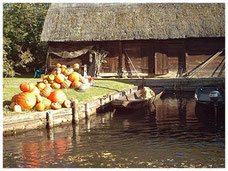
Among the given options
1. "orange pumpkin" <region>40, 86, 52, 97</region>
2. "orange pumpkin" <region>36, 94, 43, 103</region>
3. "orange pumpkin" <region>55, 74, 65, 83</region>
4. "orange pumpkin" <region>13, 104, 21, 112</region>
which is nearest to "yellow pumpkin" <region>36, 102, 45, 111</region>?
"orange pumpkin" <region>36, 94, 43, 103</region>

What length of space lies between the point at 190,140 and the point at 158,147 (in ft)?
4.43

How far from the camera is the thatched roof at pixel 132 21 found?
962 inches

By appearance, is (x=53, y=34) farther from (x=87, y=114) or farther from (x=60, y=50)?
(x=87, y=114)

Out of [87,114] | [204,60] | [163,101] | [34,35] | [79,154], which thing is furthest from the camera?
[34,35]

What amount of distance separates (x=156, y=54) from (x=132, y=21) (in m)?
3.43

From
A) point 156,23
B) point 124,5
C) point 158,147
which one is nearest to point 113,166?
point 158,147

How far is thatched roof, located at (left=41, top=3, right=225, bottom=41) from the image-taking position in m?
24.4

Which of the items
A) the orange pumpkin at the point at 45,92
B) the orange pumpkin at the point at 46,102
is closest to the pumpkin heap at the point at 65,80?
the orange pumpkin at the point at 45,92

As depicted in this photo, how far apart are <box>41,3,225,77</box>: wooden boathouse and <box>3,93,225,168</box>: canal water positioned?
1201cm

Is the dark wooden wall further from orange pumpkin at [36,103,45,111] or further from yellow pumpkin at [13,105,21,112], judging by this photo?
yellow pumpkin at [13,105,21,112]

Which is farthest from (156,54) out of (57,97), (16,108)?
(16,108)

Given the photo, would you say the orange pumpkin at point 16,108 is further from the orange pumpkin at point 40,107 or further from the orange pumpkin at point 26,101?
the orange pumpkin at point 40,107

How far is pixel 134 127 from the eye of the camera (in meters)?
11.5

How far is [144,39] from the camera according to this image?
971 inches
